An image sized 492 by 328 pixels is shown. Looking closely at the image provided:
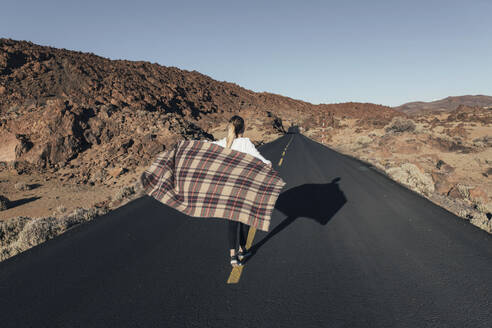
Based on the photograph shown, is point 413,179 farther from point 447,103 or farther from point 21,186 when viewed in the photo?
point 447,103

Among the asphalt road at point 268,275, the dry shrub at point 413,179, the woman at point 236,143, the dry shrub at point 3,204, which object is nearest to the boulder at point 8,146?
the dry shrub at point 3,204

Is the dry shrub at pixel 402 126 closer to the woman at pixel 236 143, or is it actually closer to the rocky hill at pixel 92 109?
the rocky hill at pixel 92 109

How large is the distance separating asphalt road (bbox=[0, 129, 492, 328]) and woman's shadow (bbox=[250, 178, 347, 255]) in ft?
0.23

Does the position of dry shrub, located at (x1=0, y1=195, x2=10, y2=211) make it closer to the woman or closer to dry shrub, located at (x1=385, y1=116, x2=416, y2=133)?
the woman

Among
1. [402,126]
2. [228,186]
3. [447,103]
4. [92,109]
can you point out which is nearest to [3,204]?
[228,186]

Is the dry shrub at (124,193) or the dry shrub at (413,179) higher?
the dry shrub at (413,179)

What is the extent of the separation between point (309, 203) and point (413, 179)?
5670 millimetres

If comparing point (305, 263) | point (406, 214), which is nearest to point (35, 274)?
point (305, 263)

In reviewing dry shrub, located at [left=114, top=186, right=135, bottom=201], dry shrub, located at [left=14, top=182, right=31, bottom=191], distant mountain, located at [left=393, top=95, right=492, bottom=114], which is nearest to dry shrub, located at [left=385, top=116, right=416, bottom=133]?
dry shrub, located at [left=114, top=186, right=135, bottom=201]

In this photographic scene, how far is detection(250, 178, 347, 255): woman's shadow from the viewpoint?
19.0 ft

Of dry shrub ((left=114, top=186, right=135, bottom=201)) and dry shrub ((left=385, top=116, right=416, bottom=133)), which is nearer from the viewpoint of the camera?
dry shrub ((left=114, top=186, right=135, bottom=201))

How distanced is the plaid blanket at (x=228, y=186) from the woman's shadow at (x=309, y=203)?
1.24 m

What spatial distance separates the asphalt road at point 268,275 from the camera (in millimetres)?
2992

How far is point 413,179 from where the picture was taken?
1012cm
